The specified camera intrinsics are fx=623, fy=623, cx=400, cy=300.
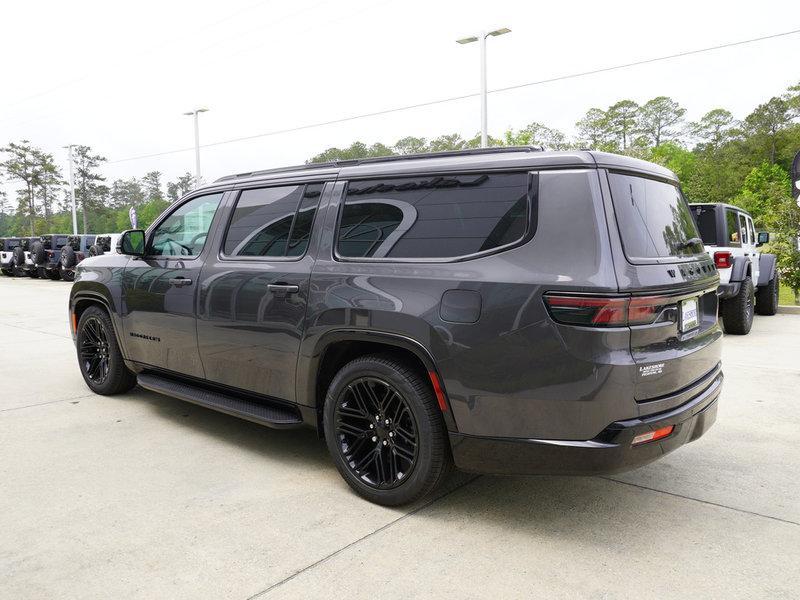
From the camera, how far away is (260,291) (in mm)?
3744

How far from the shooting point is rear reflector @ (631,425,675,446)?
2.67 metres

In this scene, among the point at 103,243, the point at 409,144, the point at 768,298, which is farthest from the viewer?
the point at 409,144

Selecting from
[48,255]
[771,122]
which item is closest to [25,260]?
[48,255]

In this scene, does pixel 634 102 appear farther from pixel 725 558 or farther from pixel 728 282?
pixel 725 558

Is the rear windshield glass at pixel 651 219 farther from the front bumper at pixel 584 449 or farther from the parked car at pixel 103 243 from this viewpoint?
the parked car at pixel 103 243

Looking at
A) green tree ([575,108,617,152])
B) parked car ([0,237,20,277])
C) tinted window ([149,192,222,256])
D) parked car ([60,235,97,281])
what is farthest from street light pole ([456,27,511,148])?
green tree ([575,108,617,152])

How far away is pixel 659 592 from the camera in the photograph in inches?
95.2

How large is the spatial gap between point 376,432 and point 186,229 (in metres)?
2.29

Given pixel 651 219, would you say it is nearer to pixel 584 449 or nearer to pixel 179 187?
pixel 584 449

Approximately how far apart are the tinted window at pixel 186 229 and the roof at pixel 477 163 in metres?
0.74

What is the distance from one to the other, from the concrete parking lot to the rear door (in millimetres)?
711

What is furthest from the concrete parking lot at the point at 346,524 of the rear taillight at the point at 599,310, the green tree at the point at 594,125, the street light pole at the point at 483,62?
the green tree at the point at 594,125

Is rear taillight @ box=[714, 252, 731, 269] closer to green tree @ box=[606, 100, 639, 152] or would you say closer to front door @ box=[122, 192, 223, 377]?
front door @ box=[122, 192, 223, 377]

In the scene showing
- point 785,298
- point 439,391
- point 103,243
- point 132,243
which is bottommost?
point 785,298
